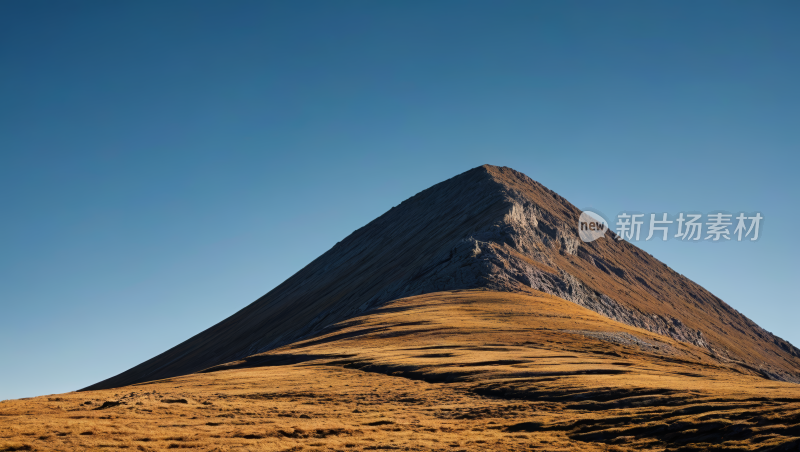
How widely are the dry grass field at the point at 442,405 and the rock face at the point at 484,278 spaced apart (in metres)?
37.4

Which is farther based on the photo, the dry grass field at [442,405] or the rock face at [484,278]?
the rock face at [484,278]

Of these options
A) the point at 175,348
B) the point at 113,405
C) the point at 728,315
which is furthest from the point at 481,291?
the point at 728,315

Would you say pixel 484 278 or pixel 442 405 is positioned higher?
pixel 484 278

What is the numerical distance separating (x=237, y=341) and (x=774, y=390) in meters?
113

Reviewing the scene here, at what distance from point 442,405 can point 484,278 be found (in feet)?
192

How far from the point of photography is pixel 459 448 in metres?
29.7

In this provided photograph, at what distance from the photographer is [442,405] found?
40094 mm

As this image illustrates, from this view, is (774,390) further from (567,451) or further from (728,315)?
(728,315)

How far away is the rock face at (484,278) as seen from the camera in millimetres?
106000

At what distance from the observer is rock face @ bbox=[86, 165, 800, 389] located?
106000mm

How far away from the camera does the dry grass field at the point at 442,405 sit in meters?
29.4

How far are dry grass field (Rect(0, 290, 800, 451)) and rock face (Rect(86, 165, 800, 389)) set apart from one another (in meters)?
37.4

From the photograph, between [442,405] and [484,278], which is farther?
[484,278]

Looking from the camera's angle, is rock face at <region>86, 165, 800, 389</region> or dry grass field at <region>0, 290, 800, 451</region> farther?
rock face at <region>86, 165, 800, 389</region>
